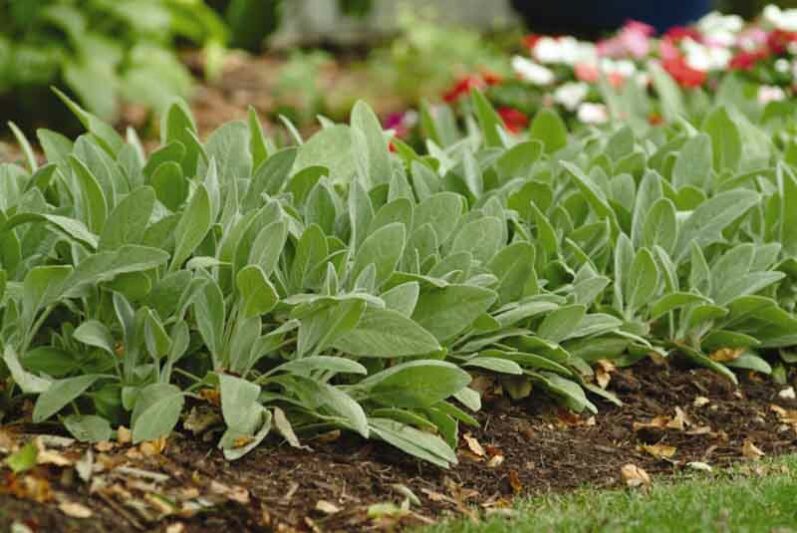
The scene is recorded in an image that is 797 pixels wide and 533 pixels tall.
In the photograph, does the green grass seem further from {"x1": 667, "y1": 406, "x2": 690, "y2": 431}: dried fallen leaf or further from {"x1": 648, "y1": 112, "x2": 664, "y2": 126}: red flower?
{"x1": 648, "y1": 112, "x2": 664, "y2": 126}: red flower

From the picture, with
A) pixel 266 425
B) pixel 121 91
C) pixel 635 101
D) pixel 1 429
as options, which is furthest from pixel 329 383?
pixel 121 91

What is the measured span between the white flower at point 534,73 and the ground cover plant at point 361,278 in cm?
293

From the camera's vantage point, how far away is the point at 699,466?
12.7 ft

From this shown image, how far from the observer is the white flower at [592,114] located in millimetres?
7359

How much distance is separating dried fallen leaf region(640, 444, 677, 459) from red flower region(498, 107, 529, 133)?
12.5 ft

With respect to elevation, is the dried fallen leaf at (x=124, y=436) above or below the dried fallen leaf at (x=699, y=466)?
above

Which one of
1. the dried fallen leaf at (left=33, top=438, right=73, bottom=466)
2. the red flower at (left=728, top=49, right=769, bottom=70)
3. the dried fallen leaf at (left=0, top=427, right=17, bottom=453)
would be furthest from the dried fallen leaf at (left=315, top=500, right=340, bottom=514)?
the red flower at (left=728, top=49, right=769, bottom=70)

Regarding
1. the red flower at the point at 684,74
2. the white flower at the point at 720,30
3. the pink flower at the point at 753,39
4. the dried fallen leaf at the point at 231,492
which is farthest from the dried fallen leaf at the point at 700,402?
the white flower at the point at 720,30

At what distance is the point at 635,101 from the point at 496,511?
399cm

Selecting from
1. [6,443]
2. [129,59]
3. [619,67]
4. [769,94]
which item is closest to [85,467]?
[6,443]

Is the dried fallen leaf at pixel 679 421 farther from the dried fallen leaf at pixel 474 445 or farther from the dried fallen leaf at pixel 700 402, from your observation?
the dried fallen leaf at pixel 474 445

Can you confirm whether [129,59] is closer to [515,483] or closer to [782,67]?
[782,67]

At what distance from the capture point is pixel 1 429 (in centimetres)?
336

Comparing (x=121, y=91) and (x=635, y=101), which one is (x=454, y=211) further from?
(x=121, y=91)
